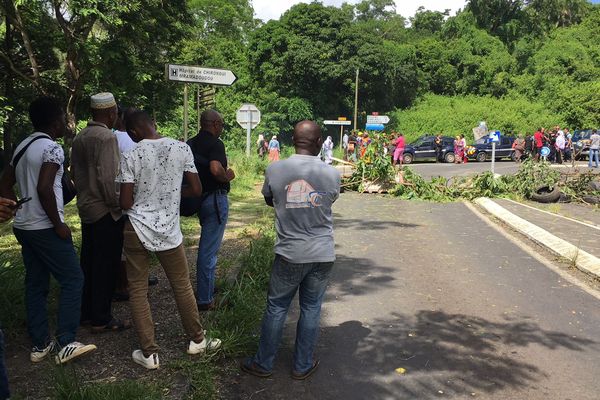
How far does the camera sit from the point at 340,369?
3881 mm

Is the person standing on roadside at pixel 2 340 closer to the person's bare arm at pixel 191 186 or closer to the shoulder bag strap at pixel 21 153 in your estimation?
the shoulder bag strap at pixel 21 153

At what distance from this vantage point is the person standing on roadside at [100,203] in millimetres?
3959

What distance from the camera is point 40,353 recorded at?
12.2 ft

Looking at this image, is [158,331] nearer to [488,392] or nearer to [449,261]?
[488,392]

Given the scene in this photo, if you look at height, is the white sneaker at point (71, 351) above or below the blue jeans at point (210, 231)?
below

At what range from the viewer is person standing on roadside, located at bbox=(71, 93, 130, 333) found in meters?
3.96

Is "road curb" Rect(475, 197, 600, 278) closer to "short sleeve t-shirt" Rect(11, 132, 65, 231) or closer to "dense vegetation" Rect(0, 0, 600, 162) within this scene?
"short sleeve t-shirt" Rect(11, 132, 65, 231)

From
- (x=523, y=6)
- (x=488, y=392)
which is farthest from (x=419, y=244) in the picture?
(x=523, y=6)

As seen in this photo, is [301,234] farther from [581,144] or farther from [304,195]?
[581,144]

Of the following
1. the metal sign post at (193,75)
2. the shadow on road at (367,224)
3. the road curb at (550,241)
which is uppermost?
the metal sign post at (193,75)

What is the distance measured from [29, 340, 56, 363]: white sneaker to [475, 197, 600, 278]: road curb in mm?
6044

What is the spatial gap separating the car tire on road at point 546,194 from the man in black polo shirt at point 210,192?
1169 cm

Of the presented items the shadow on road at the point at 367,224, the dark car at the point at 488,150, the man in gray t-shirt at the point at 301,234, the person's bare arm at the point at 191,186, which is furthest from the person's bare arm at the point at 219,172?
the dark car at the point at 488,150

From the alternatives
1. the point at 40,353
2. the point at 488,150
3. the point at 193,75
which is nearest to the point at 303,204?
the point at 40,353
